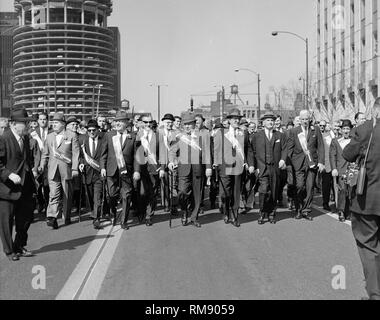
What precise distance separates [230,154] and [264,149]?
0.66 metres

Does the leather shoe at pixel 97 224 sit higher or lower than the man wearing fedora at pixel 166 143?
lower

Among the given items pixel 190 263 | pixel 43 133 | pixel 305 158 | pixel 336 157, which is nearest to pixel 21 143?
pixel 190 263

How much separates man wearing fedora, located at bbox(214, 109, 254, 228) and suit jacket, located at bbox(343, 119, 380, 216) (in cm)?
471

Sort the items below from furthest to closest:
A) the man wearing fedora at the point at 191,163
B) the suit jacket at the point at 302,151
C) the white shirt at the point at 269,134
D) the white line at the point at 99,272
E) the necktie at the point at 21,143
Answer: the suit jacket at the point at 302,151 < the white shirt at the point at 269,134 < the man wearing fedora at the point at 191,163 < the necktie at the point at 21,143 < the white line at the point at 99,272

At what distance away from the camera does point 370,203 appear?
511 centimetres

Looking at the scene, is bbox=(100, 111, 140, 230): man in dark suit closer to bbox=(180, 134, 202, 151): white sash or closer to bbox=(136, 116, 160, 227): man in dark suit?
bbox=(136, 116, 160, 227): man in dark suit

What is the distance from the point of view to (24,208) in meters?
7.41

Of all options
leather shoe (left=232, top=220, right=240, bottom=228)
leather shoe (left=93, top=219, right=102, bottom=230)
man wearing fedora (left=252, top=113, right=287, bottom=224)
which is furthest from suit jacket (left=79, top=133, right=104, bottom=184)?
man wearing fedora (left=252, top=113, right=287, bottom=224)

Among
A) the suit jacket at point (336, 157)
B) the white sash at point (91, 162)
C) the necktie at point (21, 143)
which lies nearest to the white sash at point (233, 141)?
the suit jacket at point (336, 157)

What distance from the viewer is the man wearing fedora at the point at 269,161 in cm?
998

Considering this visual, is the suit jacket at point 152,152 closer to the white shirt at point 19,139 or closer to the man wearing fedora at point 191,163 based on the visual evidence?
the man wearing fedora at point 191,163

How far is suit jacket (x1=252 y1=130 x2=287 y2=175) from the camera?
10141 millimetres

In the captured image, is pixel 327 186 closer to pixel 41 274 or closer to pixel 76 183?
pixel 76 183

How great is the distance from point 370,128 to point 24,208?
4.78m
